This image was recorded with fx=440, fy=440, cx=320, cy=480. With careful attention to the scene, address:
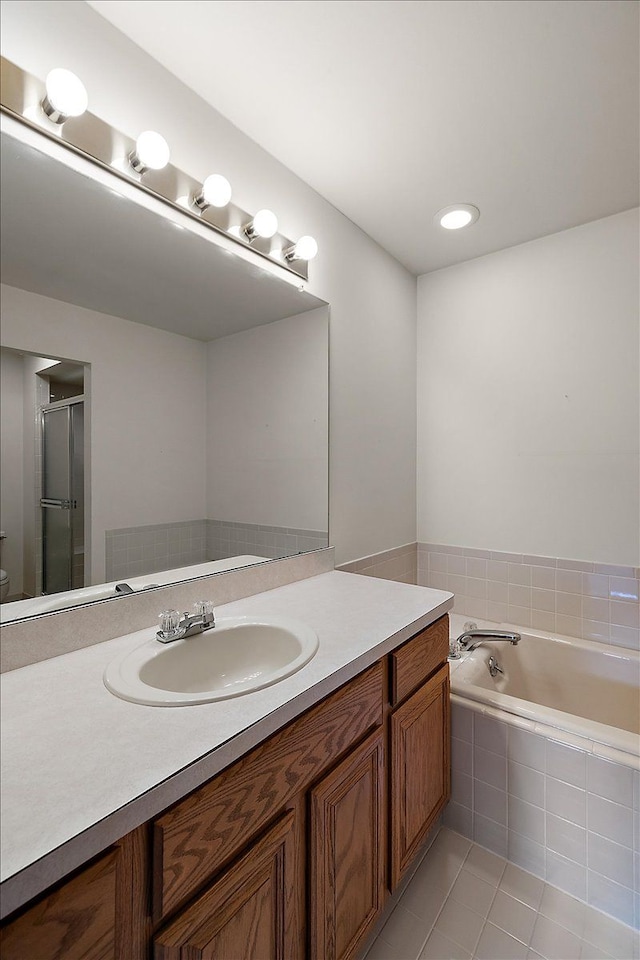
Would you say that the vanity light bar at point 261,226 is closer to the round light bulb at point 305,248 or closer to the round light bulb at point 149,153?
the round light bulb at point 305,248

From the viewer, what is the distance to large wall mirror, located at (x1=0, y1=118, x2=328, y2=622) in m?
0.97

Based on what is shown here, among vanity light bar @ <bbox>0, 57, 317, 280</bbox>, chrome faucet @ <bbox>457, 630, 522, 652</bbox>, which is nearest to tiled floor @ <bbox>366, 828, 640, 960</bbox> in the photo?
chrome faucet @ <bbox>457, 630, 522, 652</bbox>

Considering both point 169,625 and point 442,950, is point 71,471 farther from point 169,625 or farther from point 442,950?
point 442,950

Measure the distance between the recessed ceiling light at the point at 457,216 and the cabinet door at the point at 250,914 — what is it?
2.16 m

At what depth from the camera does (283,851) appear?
0.83 meters

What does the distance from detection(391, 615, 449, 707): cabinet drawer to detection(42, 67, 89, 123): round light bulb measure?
1.50 m

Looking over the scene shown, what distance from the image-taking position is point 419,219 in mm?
1953

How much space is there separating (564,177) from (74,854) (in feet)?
7.63

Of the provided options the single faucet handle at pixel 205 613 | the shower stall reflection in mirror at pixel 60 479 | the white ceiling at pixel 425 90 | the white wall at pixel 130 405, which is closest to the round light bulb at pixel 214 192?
the white ceiling at pixel 425 90

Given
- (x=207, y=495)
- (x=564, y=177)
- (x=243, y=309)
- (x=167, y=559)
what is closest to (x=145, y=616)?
(x=167, y=559)

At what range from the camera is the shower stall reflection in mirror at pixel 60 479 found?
1.00 metres

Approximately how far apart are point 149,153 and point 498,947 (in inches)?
91.0

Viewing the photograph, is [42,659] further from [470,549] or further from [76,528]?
[470,549]

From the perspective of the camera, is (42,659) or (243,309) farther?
(243,309)
